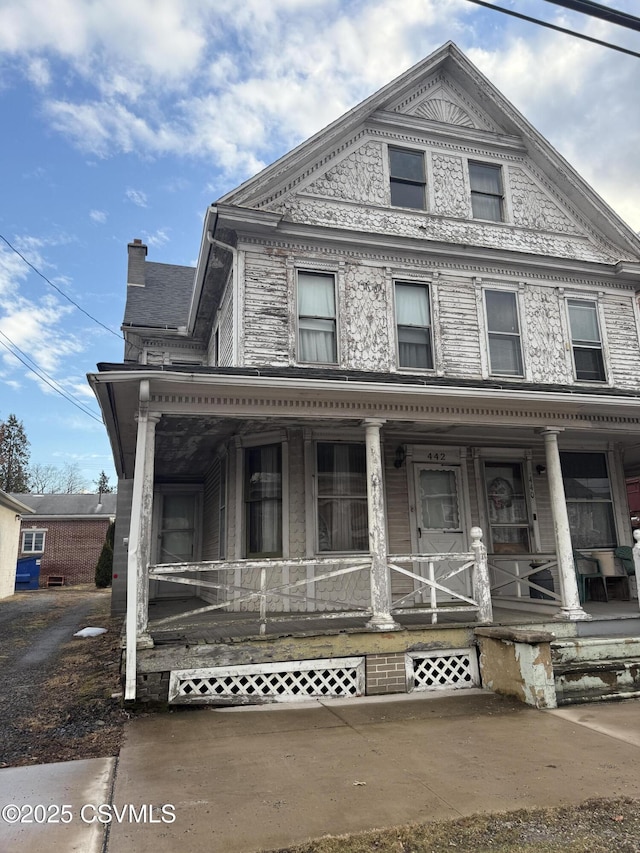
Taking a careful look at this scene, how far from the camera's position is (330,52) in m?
7.62

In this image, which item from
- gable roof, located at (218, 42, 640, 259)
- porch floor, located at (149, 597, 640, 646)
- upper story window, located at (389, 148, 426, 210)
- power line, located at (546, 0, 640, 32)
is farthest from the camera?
upper story window, located at (389, 148, 426, 210)

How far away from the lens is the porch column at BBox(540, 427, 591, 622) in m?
7.53

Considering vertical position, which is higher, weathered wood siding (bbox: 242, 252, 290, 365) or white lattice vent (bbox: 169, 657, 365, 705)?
weathered wood siding (bbox: 242, 252, 290, 365)

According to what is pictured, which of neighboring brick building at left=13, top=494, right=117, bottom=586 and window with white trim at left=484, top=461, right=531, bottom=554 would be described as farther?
neighboring brick building at left=13, top=494, right=117, bottom=586

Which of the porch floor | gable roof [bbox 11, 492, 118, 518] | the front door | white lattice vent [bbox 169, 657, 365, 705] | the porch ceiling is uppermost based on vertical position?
gable roof [bbox 11, 492, 118, 518]

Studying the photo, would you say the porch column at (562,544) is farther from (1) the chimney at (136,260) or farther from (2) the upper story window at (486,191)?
(1) the chimney at (136,260)

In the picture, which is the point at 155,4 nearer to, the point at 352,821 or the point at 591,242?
the point at 352,821

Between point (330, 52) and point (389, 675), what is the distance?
7.75 meters

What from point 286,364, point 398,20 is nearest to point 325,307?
point 286,364

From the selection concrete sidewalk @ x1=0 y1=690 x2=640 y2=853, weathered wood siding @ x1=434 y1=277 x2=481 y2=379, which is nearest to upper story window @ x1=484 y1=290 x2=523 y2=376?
weathered wood siding @ x1=434 y1=277 x2=481 y2=379

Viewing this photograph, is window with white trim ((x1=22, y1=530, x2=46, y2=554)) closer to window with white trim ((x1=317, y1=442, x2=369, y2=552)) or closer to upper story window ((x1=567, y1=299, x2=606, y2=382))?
window with white trim ((x1=317, y1=442, x2=369, y2=552))

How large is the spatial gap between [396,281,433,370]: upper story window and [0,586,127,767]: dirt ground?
6473 mm

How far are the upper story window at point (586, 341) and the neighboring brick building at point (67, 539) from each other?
26.5 m

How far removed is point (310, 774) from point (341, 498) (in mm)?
5024
